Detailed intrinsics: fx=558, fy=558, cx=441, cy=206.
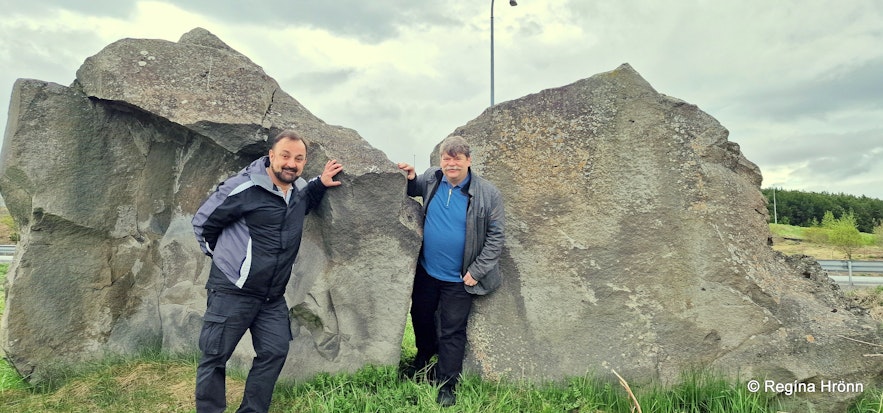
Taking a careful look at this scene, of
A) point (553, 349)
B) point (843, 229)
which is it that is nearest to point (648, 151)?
point (553, 349)

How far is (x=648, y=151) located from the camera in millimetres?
4410

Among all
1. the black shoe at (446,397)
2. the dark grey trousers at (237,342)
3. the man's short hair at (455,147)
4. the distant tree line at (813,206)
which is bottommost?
the black shoe at (446,397)

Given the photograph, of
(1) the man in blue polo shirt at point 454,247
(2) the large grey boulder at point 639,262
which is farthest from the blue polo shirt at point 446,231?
(2) the large grey boulder at point 639,262

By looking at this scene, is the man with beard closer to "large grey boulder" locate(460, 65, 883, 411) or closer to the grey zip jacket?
the grey zip jacket

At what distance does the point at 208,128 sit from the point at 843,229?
23383 millimetres

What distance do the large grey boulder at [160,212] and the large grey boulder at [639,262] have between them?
0.97m

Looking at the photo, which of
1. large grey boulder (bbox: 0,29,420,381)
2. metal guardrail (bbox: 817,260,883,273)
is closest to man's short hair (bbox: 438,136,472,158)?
large grey boulder (bbox: 0,29,420,381)

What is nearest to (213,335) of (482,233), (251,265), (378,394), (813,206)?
(251,265)

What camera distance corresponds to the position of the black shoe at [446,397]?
416 cm

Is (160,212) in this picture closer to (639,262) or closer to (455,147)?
(455,147)

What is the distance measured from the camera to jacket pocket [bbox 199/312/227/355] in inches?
138

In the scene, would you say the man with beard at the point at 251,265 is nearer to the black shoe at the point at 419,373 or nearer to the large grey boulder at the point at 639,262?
the black shoe at the point at 419,373

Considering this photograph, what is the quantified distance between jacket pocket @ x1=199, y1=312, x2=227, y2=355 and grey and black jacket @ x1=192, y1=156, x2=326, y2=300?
190 mm

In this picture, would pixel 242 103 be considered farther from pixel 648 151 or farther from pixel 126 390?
pixel 648 151
